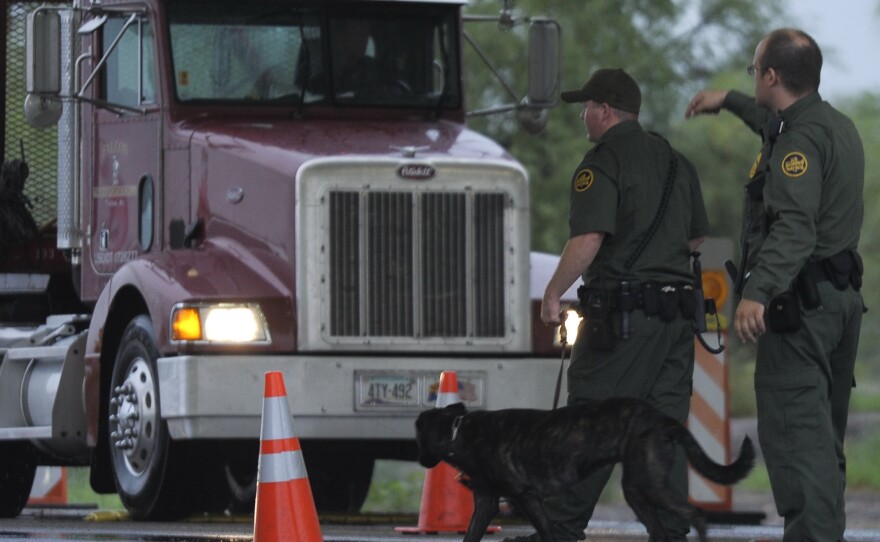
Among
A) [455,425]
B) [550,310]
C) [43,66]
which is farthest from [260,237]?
[550,310]

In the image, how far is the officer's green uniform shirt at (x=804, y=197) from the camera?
7.38 m

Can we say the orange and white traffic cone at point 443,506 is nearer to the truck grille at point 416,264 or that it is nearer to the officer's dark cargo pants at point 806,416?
the truck grille at point 416,264

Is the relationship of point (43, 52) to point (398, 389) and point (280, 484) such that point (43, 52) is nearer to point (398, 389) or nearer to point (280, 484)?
point (398, 389)

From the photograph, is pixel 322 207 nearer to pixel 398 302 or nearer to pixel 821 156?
pixel 398 302

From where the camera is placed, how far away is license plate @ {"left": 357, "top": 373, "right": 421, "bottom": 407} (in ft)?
34.3

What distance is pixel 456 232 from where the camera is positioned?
424 inches

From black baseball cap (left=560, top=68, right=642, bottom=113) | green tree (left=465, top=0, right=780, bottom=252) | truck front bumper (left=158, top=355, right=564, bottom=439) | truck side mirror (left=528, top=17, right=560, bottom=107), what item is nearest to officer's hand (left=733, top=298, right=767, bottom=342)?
black baseball cap (left=560, top=68, right=642, bottom=113)

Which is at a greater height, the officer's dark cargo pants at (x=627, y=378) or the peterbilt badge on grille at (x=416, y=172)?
the peterbilt badge on grille at (x=416, y=172)

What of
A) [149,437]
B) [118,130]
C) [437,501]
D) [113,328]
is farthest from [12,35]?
[437,501]

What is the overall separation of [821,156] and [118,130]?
5.42m

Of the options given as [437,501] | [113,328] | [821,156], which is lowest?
[437,501]

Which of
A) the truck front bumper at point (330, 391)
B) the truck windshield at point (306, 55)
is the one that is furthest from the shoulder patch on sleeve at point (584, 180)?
the truck windshield at point (306, 55)

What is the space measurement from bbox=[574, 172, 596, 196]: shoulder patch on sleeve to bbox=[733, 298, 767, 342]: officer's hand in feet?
2.69

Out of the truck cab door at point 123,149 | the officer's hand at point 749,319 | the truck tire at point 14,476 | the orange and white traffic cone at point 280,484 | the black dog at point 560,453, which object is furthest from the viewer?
the truck tire at point 14,476
